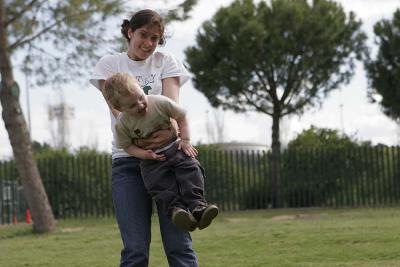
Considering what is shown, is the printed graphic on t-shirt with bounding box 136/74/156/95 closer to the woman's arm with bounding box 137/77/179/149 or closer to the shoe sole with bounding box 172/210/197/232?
the woman's arm with bounding box 137/77/179/149

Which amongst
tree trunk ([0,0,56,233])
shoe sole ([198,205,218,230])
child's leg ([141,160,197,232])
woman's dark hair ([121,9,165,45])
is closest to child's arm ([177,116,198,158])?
child's leg ([141,160,197,232])

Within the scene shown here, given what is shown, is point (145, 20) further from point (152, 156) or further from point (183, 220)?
point (183, 220)

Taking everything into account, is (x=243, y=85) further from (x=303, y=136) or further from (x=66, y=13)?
(x=66, y=13)

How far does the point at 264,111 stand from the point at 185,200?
22.0 metres

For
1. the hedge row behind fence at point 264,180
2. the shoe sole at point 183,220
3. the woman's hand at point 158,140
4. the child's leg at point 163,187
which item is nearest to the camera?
the shoe sole at point 183,220

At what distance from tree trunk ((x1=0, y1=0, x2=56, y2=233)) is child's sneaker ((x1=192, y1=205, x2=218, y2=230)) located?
11182 millimetres

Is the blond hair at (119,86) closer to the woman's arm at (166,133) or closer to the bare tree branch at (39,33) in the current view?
the woman's arm at (166,133)

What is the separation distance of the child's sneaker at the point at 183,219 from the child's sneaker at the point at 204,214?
0.04 metres

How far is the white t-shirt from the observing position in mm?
4367

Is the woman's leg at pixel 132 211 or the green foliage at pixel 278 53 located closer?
the woman's leg at pixel 132 211

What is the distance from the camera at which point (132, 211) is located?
4.18m

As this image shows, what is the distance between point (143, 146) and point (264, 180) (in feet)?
58.5

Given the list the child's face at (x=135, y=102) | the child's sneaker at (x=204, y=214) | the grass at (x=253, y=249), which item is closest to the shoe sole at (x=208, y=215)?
the child's sneaker at (x=204, y=214)

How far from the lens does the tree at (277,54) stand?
25.9 m
